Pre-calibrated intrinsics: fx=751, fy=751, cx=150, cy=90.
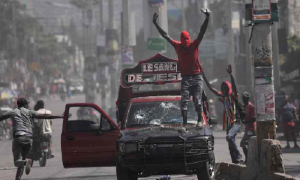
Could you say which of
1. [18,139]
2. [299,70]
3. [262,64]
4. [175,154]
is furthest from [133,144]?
[299,70]

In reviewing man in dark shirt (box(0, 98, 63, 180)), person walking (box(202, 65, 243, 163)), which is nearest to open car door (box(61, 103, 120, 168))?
man in dark shirt (box(0, 98, 63, 180))

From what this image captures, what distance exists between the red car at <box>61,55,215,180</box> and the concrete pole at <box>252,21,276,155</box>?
36.4 inches

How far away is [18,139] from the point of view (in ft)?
45.9

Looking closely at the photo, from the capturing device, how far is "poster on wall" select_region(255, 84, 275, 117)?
38.9ft

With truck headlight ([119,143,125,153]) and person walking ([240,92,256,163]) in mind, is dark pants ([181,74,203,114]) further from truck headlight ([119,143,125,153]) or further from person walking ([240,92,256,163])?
person walking ([240,92,256,163])

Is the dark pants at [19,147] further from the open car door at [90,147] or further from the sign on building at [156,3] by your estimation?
the sign on building at [156,3]

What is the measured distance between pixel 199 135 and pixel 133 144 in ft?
3.35

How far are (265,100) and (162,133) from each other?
1746 mm

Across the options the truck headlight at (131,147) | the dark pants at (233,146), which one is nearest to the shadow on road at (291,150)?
the dark pants at (233,146)

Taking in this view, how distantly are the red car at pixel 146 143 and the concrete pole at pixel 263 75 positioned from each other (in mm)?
925

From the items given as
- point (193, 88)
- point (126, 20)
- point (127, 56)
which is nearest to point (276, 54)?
point (126, 20)

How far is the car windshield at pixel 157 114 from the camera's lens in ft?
41.4

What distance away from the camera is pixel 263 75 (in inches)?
469

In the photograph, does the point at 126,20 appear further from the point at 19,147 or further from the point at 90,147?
the point at 90,147
